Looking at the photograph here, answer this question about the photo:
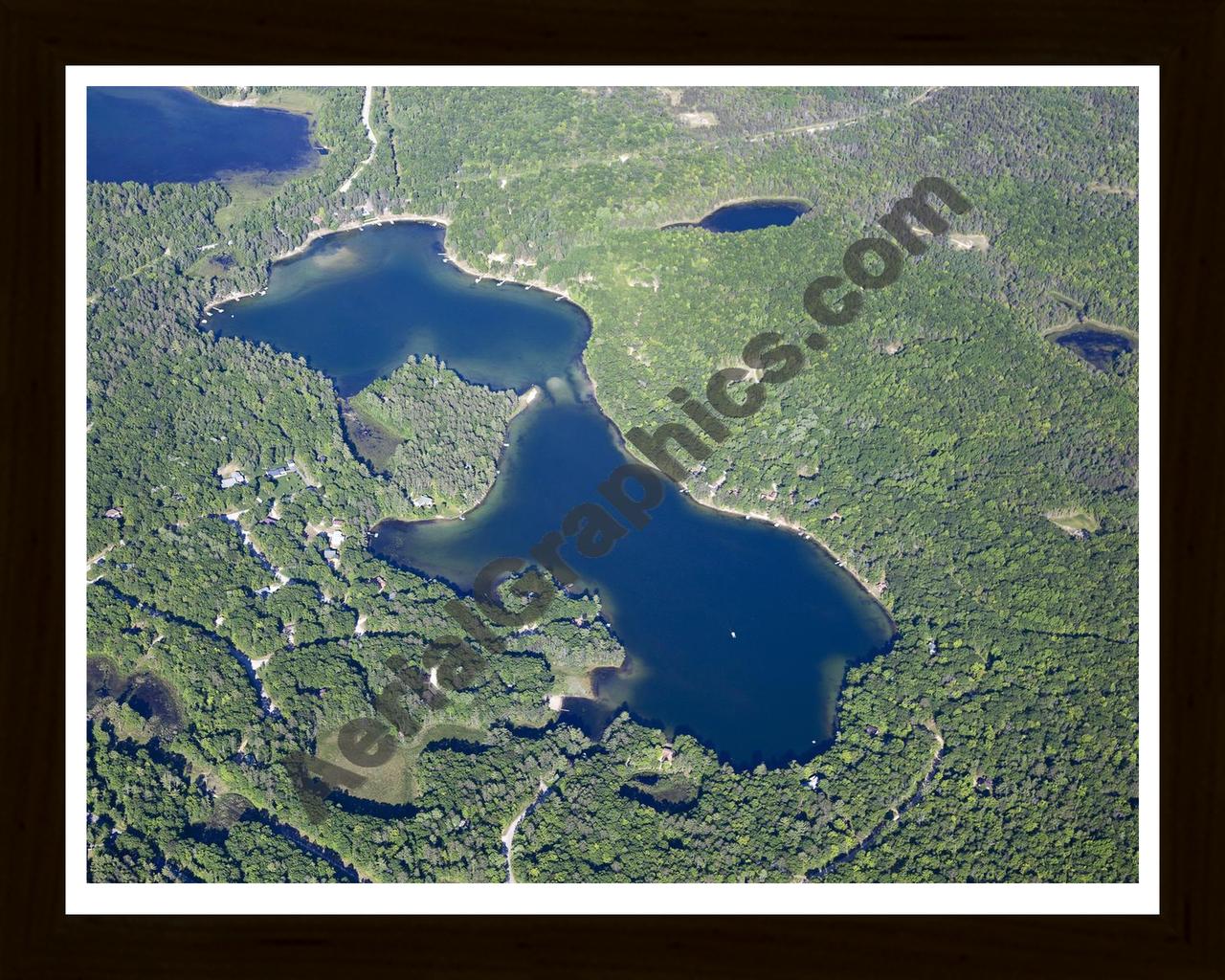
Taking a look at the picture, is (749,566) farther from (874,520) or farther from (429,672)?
(429,672)

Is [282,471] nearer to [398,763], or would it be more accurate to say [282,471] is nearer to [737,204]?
[398,763]

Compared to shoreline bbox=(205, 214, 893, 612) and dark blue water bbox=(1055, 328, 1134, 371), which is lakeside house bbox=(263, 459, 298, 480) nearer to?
Answer: shoreline bbox=(205, 214, 893, 612)

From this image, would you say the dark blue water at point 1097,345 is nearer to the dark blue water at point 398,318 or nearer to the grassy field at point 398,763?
the dark blue water at point 398,318

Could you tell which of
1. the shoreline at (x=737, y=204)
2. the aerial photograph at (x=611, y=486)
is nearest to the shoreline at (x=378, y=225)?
the aerial photograph at (x=611, y=486)

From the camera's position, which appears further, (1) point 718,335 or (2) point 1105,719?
(1) point 718,335

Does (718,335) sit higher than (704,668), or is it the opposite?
(718,335)

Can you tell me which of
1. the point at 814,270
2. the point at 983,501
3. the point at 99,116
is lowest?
the point at 983,501

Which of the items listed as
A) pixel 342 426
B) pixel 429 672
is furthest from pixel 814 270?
pixel 429 672
